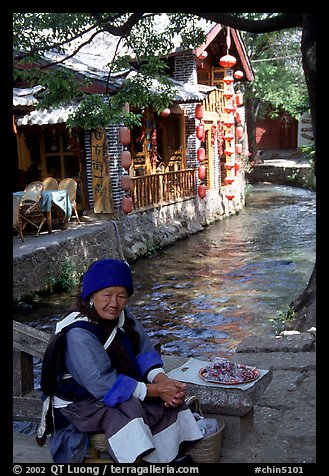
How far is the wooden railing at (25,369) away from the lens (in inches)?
138

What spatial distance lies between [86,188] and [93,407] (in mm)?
11073

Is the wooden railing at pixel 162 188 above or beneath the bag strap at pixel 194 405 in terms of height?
above

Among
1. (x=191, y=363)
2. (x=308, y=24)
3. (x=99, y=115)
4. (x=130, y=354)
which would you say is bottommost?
(x=191, y=363)

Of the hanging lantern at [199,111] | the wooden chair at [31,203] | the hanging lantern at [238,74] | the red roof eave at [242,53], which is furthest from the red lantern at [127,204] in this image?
the red roof eave at [242,53]

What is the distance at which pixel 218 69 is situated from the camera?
65.5 feet

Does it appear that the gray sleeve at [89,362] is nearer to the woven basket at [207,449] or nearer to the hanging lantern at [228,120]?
the woven basket at [207,449]

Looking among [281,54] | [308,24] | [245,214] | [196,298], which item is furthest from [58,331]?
[281,54]

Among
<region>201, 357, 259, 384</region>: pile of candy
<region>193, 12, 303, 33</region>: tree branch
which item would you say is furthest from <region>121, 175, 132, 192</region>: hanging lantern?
<region>201, 357, 259, 384</region>: pile of candy

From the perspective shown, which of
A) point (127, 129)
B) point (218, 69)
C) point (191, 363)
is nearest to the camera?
point (191, 363)

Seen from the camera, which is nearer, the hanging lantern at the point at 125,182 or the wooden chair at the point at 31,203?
the wooden chair at the point at 31,203

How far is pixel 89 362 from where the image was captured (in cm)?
283

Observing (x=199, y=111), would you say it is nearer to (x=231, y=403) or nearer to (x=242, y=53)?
(x=242, y=53)
